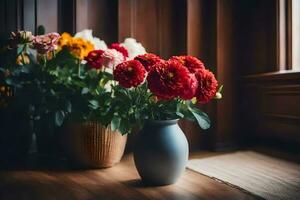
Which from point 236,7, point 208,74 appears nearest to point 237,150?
point 236,7

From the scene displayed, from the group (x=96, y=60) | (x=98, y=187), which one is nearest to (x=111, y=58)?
(x=96, y=60)

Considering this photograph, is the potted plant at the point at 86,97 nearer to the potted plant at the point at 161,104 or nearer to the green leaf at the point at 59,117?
the green leaf at the point at 59,117

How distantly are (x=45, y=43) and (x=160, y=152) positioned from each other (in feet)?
2.26

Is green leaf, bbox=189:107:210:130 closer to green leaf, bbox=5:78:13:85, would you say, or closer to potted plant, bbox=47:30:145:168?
potted plant, bbox=47:30:145:168

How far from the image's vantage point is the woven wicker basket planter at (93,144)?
1.57 m

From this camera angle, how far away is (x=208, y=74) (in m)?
1.22

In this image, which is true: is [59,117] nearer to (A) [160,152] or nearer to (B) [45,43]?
(B) [45,43]

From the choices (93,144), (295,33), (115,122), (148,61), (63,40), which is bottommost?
(93,144)

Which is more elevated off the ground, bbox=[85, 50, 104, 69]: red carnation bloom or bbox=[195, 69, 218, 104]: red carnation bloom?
bbox=[85, 50, 104, 69]: red carnation bloom

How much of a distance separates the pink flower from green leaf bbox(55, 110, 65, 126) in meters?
0.27

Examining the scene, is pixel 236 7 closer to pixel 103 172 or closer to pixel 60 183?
pixel 103 172

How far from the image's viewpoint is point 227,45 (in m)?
2.21

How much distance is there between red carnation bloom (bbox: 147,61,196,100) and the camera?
115 cm

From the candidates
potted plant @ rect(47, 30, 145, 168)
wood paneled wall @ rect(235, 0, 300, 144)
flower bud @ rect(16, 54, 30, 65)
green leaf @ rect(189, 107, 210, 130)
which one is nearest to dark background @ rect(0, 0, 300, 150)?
wood paneled wall @ rect(235, 0, 300, 144)
